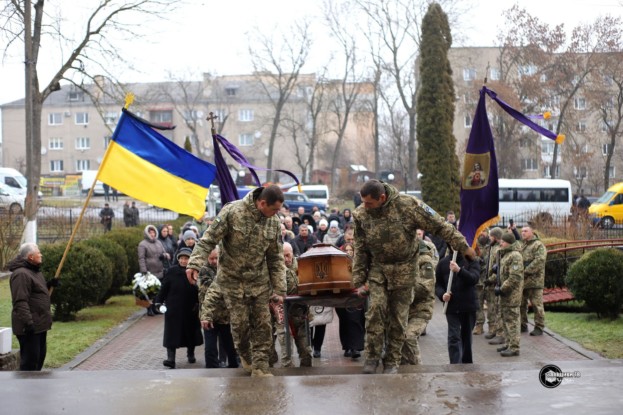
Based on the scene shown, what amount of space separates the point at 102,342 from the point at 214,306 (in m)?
4.79

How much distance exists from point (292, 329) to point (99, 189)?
5885 cm

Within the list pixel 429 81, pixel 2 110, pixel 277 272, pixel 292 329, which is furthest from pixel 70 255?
pixel 2 110

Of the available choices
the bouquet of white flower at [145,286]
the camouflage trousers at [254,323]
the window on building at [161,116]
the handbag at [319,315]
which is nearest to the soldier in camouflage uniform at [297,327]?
the handbag at [319,315]

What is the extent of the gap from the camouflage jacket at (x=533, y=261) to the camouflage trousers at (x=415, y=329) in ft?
14.1

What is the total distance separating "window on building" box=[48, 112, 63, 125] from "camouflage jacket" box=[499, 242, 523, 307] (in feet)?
260

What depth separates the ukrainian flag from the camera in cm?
1078

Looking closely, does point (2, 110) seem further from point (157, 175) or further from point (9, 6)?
point (157, 175)

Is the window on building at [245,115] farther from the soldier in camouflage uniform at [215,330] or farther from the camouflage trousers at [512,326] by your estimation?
the soldier in camouflage uniform at [215,330]

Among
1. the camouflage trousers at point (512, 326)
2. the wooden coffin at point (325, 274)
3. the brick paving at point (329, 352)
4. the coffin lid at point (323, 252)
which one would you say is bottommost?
the brick paving at point (329, 352)

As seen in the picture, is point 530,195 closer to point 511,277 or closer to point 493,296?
point 493,296

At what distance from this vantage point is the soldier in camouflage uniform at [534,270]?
14.2 m

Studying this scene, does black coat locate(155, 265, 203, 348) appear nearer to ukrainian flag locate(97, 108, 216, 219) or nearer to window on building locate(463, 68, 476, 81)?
ukrainian flag locate(97, 108, 216, 219)

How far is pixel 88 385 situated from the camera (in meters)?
7.41

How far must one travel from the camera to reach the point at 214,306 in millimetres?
10203
